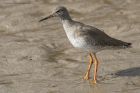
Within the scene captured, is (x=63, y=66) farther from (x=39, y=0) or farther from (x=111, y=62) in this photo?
(x=39, y=0)

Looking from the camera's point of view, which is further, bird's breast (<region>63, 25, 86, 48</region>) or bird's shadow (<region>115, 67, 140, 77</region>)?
bird's shadow (<region>115, 67, 140, 77</region>)

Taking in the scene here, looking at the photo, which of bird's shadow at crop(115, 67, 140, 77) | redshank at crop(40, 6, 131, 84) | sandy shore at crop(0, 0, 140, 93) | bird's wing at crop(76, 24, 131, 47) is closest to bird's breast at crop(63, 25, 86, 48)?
redshank at crop(40, 6, 131, 84)

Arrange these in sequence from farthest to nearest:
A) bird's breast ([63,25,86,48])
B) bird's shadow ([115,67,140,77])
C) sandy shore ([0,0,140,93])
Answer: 1. bird's shadow ([115,67,140,77])
2. bird's breast ([63,25,86,48])
3. sandy shore ([0,0,140,93])

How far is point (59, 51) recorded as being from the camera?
1216cm

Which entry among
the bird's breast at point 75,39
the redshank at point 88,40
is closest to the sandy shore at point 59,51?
the redshank at point 88,40

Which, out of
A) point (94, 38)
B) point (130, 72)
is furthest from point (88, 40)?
point (130, 72)

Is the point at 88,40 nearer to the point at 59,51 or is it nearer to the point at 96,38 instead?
the point at 96,38

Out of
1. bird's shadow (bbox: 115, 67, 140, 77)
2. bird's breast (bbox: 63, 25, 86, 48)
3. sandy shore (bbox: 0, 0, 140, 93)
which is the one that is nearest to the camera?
sandy shore (bbox: 0, 0, 140, 93)

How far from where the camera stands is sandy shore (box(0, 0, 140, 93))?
1013 cm

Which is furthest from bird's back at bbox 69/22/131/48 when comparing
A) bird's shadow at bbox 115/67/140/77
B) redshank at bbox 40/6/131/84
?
bird's shadow at bbox 115/67/140/77

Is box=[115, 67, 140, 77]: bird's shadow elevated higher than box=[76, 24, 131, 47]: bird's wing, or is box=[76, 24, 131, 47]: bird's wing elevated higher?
box=[76, 24, 131, 47]: bird's wing

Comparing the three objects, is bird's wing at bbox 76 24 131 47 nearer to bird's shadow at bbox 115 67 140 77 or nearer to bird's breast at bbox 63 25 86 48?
bird's breast at bbox 63 25 86 48

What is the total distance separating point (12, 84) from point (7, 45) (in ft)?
8.05

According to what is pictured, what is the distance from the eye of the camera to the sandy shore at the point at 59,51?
10.1 metres
